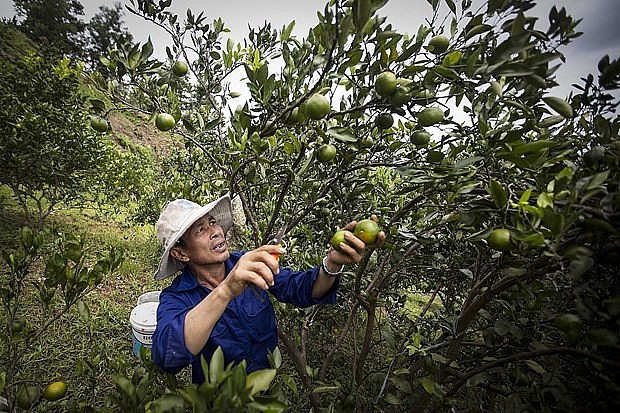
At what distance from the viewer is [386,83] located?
107 cm

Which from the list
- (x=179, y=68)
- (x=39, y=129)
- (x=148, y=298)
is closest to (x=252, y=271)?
(x=179, y=68)

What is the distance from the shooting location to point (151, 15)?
166 cm

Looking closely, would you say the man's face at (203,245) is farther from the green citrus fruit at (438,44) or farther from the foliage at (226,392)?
the green citrus fruit at (438,44)

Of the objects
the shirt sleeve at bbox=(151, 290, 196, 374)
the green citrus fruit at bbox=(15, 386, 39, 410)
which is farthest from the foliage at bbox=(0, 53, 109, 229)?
the shirt sleeve at bbox=(151, 290, 196, 374)

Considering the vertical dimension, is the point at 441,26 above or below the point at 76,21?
below

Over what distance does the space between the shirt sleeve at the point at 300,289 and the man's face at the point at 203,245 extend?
1.10ft

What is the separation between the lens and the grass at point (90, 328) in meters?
2.02

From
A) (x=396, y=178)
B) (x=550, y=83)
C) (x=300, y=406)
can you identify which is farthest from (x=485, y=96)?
(x=300, y=406)

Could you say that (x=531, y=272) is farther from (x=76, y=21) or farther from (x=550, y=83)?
(x=76, y=21)

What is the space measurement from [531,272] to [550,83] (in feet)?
2.02

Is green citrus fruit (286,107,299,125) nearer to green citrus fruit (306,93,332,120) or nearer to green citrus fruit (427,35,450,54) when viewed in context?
green citrus fruit (306,93,332,120)

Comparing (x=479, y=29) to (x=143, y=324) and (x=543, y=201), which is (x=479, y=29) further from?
(x=143, y=324)

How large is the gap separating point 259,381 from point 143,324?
2.61m

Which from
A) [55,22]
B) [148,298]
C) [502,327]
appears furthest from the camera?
[55,22]
